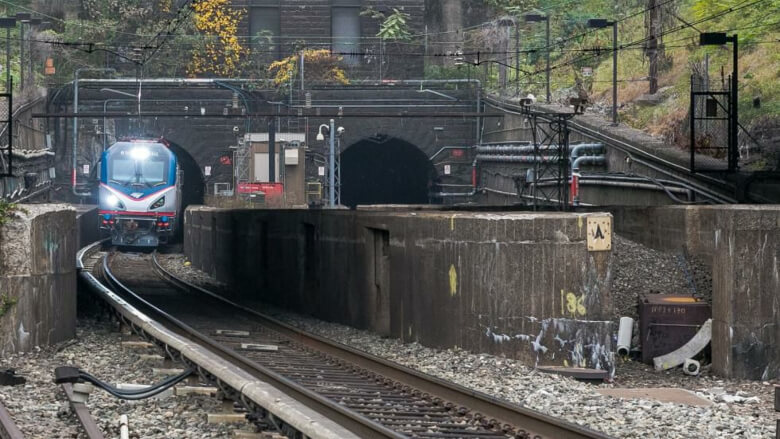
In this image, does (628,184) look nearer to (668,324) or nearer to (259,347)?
(668,324)

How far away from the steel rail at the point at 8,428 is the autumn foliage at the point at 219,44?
2088 inches

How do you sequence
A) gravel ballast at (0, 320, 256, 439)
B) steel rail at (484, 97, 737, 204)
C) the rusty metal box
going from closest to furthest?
gravel ballast at (0, 320, 256, 439)
the rusty metal box
steel rail at (484, 97, 737, 204)

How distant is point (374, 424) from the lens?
32.6 feet

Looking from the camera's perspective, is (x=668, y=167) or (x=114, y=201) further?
(x=114, y=201)

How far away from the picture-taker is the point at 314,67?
5978cm

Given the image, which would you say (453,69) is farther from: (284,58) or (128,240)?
(128,240)

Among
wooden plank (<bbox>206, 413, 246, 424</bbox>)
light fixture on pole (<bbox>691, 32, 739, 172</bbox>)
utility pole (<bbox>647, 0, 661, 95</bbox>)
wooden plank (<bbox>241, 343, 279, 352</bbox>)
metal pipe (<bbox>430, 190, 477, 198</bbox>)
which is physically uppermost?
utility pole (<bbox>647, 0, 661, 95</bbox>)

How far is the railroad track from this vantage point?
10.4m

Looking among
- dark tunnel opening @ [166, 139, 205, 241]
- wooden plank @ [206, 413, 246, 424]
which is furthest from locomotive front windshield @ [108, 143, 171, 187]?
wooden plank @ [206, 413, 246, 424]

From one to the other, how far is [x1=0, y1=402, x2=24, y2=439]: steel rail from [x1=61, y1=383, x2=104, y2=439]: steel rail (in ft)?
1.67

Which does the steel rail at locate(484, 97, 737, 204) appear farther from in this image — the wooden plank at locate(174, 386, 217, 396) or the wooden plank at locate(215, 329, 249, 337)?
the wooden plank at locate(174, 386, 217, 396)

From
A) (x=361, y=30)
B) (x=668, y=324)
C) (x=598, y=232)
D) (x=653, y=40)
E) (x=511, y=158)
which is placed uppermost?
(x=361, y=30)

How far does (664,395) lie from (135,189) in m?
34.8

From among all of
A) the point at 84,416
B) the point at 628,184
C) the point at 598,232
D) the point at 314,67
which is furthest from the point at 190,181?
the point at 84,416
